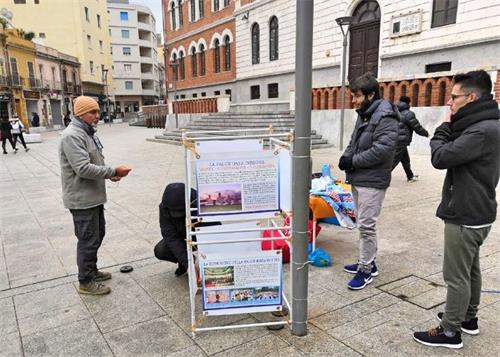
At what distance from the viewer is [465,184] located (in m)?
2.57

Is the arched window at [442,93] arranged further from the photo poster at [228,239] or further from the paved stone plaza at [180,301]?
the photo poster at [228,239]

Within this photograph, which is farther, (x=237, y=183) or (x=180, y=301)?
(x=180, y=301)

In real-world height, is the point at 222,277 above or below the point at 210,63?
below

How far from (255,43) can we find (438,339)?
25213 millimetres

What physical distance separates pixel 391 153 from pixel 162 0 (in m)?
38.9

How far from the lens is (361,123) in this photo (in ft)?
12.1

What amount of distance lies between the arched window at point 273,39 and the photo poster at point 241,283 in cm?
2240

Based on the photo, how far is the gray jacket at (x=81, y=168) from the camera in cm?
353

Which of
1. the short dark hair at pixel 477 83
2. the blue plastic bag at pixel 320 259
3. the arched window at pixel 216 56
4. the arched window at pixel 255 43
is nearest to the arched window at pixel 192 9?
the arched window at pixel 216 56

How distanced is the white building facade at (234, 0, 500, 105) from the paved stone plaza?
752 cm

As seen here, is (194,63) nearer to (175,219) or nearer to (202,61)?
(202,61)


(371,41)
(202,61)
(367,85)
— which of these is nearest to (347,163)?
(367,85)

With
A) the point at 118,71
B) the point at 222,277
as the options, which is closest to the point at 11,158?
the point at 222,277

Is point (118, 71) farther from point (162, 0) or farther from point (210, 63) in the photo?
point (210, 63)
